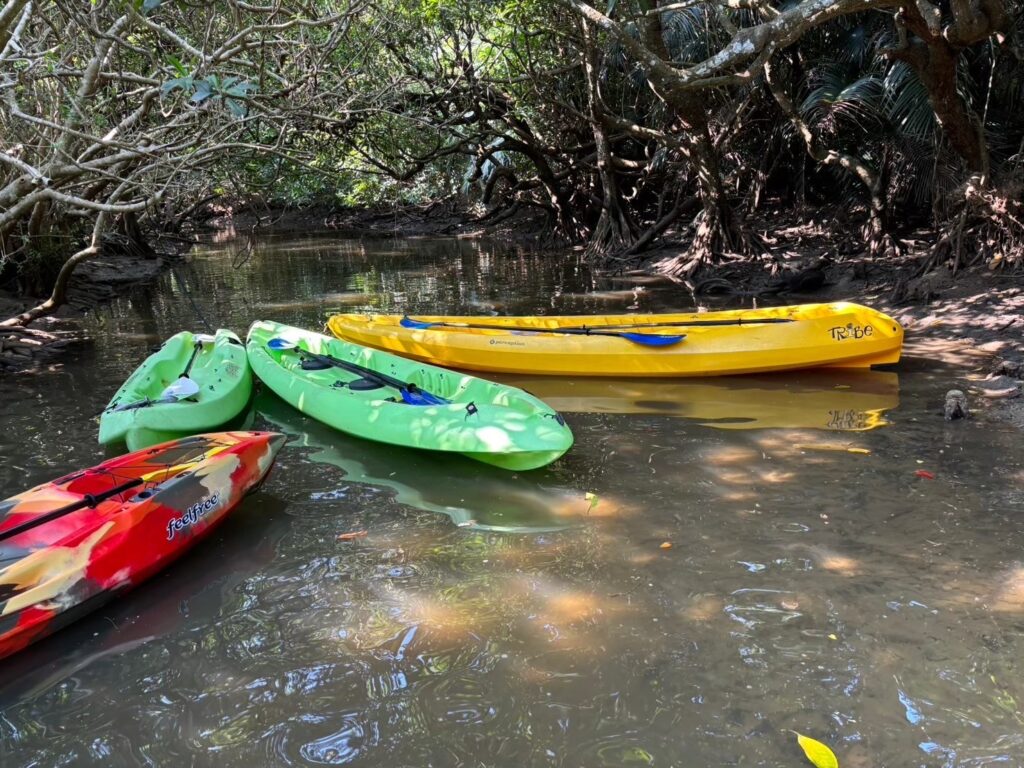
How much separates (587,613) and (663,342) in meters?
3.84

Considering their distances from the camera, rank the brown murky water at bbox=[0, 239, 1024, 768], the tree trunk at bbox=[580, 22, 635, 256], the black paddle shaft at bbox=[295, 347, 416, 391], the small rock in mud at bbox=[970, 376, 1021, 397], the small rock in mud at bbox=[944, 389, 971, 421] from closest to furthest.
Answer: the brown murky water at bbox=[0, 239, 1024, 768], the small rock in mud at bbox=[944, 389, 971, 421], the small rock in mud at bbox=[970, 376, 1021, 397], the black paddle shaft at bbox=[295, 347, 416, 391], the tree trunk at bbox=[580, 22, 635, 256]

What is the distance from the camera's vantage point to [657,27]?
32.7ft

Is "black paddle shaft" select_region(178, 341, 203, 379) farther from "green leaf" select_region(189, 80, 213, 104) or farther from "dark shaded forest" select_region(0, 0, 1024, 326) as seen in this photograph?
"green leaf" select_region(189, 80, 213, 104)

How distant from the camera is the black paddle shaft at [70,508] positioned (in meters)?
3.68

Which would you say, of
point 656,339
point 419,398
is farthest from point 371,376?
point 656,339

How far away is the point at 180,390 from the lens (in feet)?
19.8

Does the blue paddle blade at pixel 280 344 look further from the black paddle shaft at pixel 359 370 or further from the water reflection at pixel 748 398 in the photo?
the water reflection at pixel 748 398

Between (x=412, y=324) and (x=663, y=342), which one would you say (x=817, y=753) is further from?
(x=412, y=324)

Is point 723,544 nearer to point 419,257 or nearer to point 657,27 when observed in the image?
point 657,27

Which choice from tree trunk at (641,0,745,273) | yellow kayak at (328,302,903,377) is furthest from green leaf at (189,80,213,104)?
tree trunk at (641,0,745,273)

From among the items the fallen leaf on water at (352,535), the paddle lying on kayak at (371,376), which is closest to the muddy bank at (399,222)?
the paddle lying on kayak at (371,376)

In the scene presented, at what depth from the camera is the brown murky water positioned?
280 cm

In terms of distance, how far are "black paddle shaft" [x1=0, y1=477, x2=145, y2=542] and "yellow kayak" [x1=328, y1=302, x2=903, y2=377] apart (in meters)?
3.76

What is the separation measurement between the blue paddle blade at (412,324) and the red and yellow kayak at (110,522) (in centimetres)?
321
